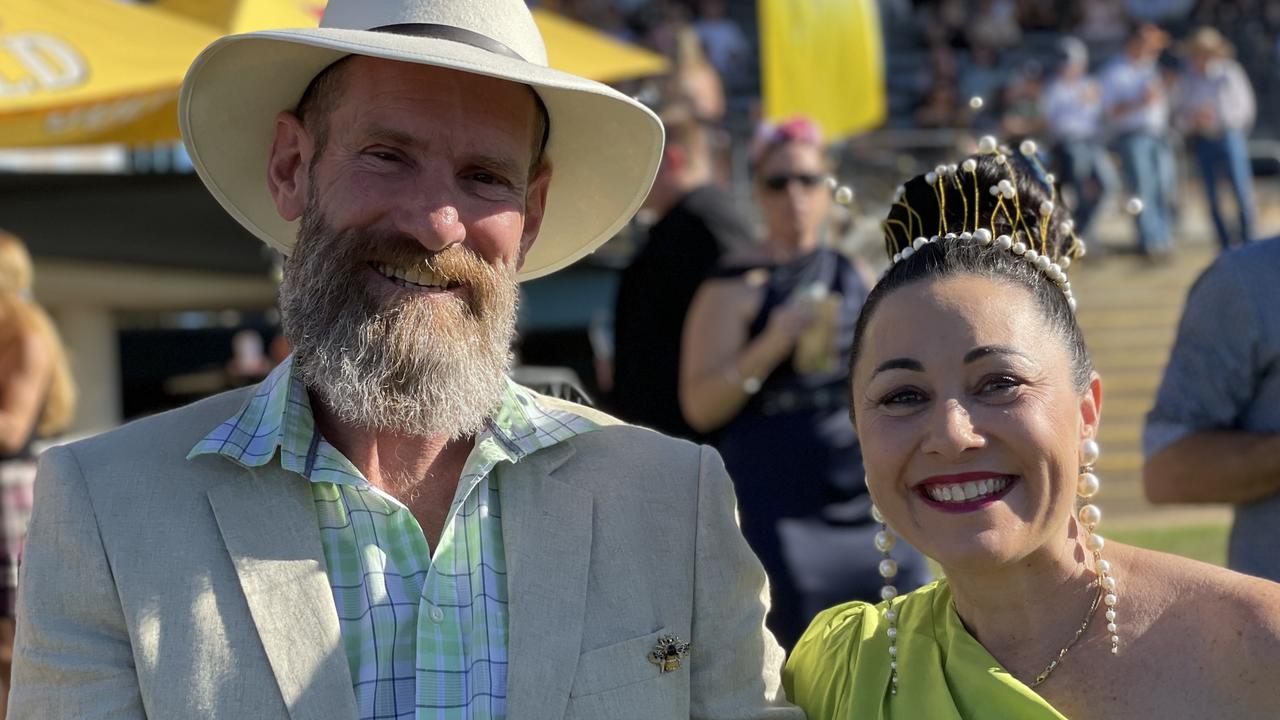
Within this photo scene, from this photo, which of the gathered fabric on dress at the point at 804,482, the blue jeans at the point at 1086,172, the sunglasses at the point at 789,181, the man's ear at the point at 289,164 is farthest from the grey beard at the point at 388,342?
the blue jeans at the point at 1086,172

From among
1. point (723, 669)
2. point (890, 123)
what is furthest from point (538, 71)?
point (890, 123)

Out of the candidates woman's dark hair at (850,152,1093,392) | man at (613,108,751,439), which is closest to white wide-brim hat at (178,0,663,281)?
woman's dark hair at (850,152,1093,392)

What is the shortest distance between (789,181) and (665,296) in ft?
2.05

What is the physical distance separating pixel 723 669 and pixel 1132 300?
36.4 ft

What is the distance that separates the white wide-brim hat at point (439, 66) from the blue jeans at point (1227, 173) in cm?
1102

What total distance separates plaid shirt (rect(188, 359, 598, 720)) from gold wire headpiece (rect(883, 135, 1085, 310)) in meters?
0.81

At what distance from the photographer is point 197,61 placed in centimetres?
261

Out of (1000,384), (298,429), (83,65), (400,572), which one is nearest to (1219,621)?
(1000,384)

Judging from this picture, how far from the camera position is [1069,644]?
2484 mm

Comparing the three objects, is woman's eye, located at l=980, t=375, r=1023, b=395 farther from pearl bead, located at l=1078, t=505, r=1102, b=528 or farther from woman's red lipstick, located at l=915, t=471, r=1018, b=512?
pearl bead, located at l=1078, t=505, r=1102, b=528

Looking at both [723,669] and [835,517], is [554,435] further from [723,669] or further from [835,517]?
[835,517]

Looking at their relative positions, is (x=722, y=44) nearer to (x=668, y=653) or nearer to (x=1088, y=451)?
(x=1088, y=451)

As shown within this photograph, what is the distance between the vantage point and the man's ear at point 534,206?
2.75 m

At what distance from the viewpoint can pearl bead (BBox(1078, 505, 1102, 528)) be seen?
2.51m
